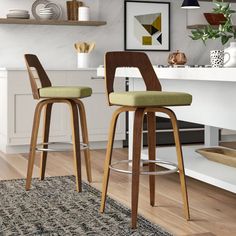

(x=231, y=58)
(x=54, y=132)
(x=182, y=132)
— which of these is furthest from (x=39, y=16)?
(x=231, y=58)

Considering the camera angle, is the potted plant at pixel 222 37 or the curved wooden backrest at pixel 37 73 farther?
the curved wooden backrest at pixel 37 73

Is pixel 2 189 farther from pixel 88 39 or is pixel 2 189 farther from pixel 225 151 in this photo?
pixel 88 39

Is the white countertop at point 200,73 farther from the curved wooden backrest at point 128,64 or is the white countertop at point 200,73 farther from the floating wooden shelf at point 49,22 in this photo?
the floating wooden shelf at point 49,22

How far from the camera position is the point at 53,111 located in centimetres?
561

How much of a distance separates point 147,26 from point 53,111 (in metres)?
1.71

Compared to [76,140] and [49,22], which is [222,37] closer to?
[76,140]

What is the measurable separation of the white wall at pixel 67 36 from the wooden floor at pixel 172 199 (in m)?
1.55

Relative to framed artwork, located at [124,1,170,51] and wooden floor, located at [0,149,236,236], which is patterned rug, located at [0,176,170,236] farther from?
framed artwork, located at [124,1,170,51]

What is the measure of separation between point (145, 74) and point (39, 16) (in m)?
3.02

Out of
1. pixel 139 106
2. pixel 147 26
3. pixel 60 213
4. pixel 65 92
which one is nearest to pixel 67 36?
pixel 147 26

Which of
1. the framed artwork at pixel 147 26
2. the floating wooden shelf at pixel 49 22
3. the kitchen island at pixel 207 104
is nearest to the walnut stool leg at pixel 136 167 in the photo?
the kitchen island at pixel 207 104

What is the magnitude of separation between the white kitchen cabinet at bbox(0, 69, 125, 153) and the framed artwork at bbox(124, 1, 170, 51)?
2.69 ft

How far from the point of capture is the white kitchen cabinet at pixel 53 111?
17.8 feet

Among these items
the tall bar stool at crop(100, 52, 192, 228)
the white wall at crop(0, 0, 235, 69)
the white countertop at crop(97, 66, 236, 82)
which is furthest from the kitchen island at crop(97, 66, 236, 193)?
the white wall at crop(0, 0, 235, 69)
